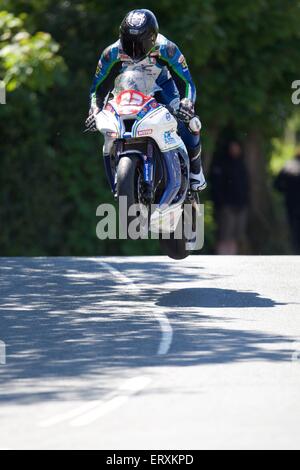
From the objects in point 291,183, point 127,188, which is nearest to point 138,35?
point 127,188

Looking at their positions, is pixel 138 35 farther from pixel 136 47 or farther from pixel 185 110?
pixel 185 110

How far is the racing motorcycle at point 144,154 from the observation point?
12.5m

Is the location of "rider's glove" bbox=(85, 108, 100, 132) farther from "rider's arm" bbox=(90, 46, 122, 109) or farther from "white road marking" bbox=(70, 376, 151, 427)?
"white road marking" bbox=(70, 376, 151, 427)

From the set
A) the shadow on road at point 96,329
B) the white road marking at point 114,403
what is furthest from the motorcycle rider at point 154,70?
the white road marking at point 114,403

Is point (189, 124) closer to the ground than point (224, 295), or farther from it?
farther from it

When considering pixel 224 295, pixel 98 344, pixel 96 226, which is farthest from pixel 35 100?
pixel 98 344

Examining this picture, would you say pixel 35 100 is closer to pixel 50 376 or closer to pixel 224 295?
pixel 224 295

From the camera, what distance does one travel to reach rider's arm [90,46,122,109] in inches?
513

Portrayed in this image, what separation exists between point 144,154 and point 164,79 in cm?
77

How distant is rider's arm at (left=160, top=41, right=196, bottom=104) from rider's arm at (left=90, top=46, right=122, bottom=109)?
39cm

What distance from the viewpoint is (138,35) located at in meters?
12.7

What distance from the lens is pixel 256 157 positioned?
1058 inches
